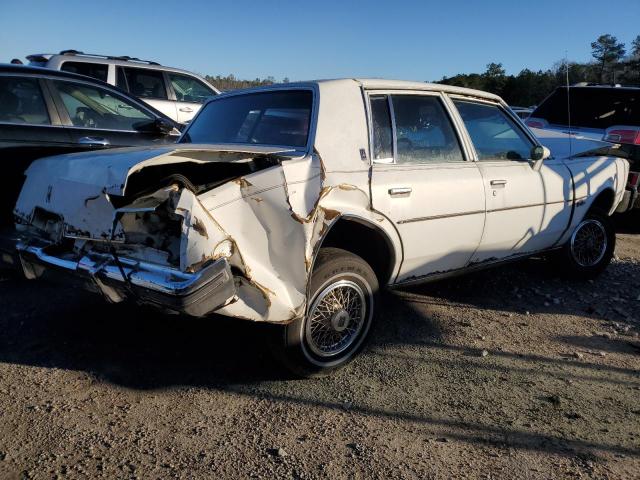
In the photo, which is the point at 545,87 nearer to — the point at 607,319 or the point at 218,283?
the point at 607,319

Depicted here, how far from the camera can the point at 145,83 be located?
362 inches

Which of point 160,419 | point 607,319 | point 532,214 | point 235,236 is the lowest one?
point 607,319

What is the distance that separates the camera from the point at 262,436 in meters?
2.71

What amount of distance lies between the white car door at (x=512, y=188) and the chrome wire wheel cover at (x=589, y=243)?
0.47 metres

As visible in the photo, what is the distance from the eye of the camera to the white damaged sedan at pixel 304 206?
2.70 meters

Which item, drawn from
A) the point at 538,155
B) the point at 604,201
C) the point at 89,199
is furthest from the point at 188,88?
the point at 89,199

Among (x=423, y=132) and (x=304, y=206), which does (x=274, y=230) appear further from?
(x=423, y=132)

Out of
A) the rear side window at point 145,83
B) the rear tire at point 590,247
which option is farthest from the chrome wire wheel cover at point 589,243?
the rear side window at point 145,83

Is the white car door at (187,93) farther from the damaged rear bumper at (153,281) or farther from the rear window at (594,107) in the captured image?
the damaged rear bumper at (153,281)

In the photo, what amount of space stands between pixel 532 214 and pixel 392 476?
9.09ft

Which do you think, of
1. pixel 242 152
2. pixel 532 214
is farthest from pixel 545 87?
pixel 242 152

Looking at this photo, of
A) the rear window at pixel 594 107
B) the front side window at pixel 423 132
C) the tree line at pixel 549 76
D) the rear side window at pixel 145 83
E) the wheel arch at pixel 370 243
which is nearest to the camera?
the wheel arch at pixel 370 243

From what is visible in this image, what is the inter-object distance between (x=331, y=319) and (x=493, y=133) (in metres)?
2.20

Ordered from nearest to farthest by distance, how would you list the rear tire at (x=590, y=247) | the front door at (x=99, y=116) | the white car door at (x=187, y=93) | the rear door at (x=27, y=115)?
the rear door at (x=27, y=115) → the front door at (x=99, y=116) → the rear tire at (x=590, y=247) → the white car door at (x=187, y=93)
